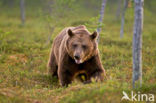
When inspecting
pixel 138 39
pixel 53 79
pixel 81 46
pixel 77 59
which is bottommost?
pixel 53 79

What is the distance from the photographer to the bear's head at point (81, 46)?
624cm

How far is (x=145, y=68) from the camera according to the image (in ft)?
30.7

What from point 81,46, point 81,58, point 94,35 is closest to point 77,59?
point 81,58

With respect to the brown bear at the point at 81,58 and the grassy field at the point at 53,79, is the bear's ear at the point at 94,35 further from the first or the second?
the grassy field at the point at 53,79

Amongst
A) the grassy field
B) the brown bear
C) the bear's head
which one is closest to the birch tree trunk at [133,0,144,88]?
the grassy field

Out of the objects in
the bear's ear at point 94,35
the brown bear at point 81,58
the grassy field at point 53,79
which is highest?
the bear's ear at point 94,35

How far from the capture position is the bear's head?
6.24 meters

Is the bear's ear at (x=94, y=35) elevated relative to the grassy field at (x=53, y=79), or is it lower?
elevated

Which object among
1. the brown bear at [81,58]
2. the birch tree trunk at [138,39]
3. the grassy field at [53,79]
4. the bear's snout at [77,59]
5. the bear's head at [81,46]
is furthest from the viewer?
the brown bear at [81,58]

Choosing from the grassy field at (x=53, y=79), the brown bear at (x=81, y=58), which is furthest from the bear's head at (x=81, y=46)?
the grassy field at (x=53, y=79)

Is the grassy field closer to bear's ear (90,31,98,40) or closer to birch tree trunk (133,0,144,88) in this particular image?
birch tree trunk (133,0,144,88)

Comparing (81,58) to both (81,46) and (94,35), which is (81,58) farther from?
(94,35)

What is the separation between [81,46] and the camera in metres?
6.38

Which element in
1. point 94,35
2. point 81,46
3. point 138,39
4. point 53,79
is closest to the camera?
point 138,39
